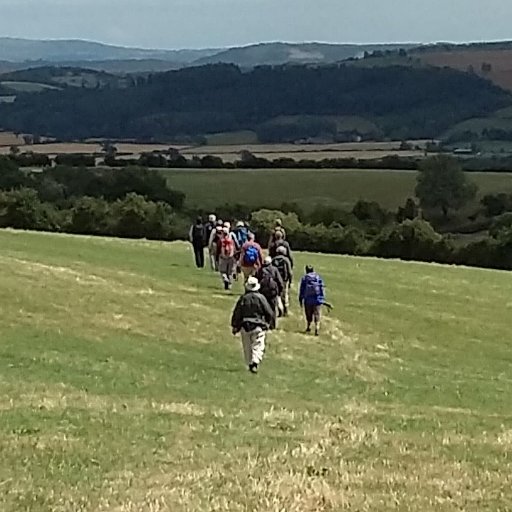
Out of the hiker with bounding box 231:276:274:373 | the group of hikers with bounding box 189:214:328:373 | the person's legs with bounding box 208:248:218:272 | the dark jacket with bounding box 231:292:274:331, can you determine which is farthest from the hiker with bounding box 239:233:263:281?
the dark jacket with bounding box 231:292:274:331

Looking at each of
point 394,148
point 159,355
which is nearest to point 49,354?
point 159,355

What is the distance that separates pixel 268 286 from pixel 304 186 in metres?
108

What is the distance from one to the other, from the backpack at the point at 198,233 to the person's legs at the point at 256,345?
55.9 feet

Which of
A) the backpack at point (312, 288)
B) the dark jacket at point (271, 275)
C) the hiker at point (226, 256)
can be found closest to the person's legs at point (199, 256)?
the hiker at point (226, 256)

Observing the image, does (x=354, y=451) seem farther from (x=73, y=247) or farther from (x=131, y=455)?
(x=73, y=247)

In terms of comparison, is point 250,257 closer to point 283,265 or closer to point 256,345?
point 283,265

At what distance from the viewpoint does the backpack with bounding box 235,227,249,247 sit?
37656 millimetres

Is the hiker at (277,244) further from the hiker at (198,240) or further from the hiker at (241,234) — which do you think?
the hiker at (198,240)

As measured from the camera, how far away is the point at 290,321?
3350 centimetres

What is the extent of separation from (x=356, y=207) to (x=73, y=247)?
6995 centimetres

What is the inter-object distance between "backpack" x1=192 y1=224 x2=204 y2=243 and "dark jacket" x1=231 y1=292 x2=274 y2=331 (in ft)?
59.4

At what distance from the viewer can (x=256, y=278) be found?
27453mm

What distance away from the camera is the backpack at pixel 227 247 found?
36.6m

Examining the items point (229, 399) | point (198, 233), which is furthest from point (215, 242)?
point (229, 399)
